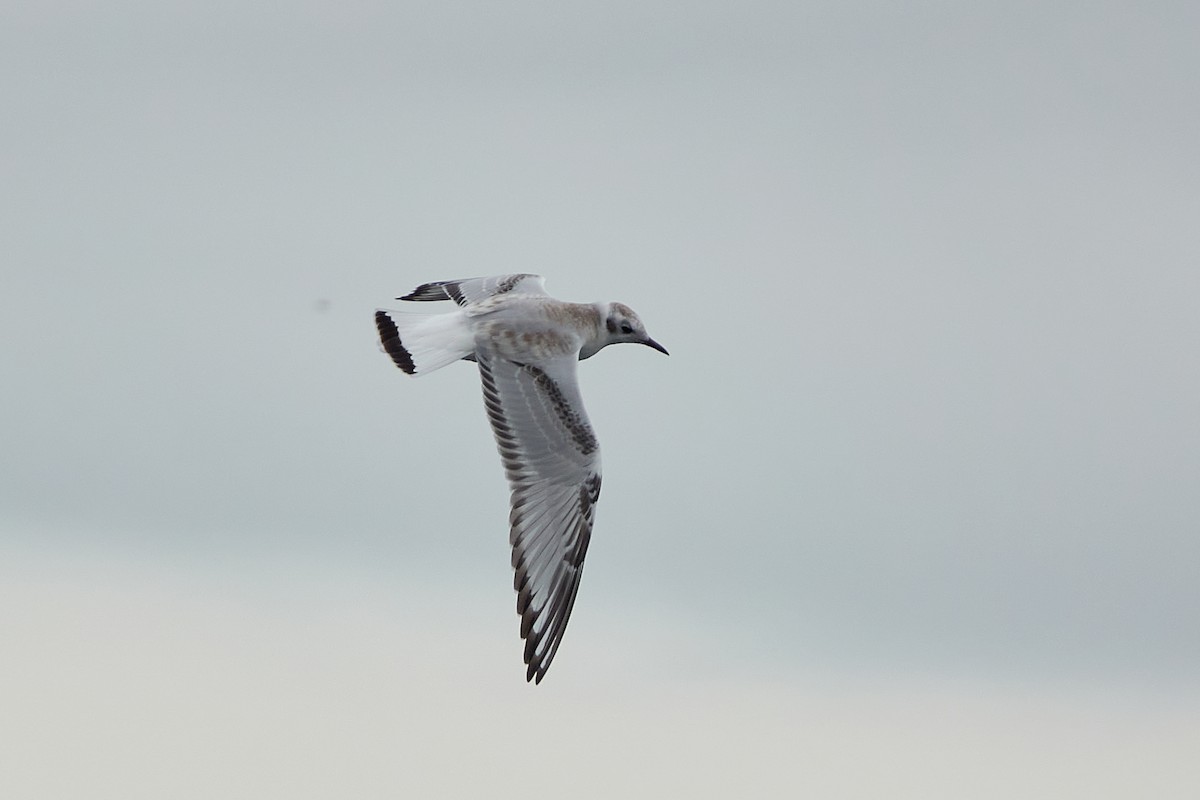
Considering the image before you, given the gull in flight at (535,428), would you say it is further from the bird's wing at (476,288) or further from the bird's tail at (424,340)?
the bird's wing at (476,288)

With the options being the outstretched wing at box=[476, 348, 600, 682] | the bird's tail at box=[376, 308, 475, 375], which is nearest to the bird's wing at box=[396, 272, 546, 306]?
the bird's tail at box=[376, 308, 475, 375]

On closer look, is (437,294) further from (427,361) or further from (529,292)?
(427,361)

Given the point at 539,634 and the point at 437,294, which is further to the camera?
the point at 437,294

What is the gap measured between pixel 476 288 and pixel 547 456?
149 inches

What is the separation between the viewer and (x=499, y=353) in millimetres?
19203

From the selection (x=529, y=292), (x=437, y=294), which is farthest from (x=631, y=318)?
(x=437, y=294)

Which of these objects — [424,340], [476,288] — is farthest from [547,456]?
[476,288]

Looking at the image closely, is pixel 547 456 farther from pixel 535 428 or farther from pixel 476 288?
pixel 476 288

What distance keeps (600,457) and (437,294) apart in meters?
4.54

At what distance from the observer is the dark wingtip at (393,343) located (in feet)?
62.7

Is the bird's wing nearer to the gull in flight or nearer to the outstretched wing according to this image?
the gull in flight

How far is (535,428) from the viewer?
19.1 metres

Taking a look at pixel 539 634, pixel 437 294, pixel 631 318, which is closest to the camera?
pixel 539 634

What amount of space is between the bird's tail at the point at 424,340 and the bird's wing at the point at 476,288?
77.2 inches
